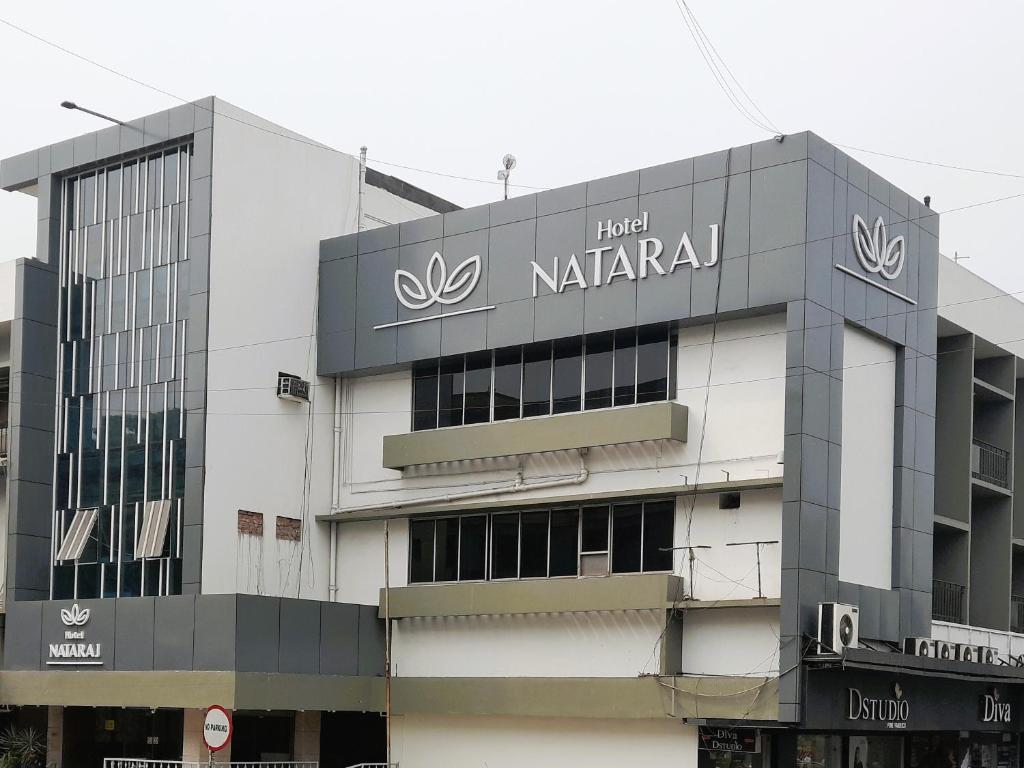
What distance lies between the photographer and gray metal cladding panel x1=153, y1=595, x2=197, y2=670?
29.2 metres

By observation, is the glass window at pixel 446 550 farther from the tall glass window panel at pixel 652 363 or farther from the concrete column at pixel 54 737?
the concrete column at pixel 54 737

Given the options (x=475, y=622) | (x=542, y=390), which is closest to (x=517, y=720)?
(x=475, y=622)

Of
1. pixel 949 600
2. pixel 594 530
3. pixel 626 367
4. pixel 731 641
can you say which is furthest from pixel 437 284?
pixel 949 600

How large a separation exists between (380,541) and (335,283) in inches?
235

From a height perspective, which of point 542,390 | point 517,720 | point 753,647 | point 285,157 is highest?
point 285,157

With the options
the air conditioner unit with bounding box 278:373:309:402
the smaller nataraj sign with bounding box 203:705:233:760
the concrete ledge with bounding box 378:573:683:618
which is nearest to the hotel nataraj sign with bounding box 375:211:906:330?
the air conditioner unit with bounding box 278:373:309:402

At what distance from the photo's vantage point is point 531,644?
98.5 ft

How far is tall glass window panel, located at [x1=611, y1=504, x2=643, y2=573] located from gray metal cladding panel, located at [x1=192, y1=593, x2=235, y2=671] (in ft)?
24.7

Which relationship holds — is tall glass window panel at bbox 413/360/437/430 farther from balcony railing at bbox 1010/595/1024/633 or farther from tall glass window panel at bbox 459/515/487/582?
balcony railing at bbox 1010/595/1024/633

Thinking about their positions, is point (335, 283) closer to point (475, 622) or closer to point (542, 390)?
point (542, 390)

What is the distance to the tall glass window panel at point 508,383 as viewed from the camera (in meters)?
31.2

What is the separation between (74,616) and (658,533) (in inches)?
497

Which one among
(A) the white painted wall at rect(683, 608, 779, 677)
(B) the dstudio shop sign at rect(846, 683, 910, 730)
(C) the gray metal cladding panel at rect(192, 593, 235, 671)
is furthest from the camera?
(C) the gray metal cladding panel at rect(192, 593, 235, 671)

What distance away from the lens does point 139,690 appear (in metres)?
29.7
